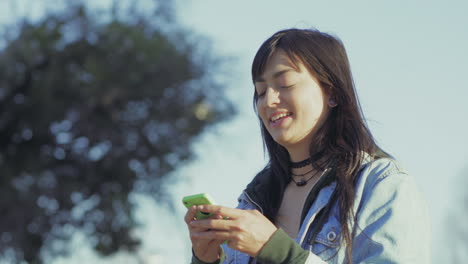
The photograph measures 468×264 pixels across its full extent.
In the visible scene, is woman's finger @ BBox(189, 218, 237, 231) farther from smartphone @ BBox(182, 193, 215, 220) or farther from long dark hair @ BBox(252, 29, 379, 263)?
long dark hair @ BBox(252, 29, 379, 263)

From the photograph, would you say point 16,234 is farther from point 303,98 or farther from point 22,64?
point 303,98

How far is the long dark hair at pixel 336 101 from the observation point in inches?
100.0

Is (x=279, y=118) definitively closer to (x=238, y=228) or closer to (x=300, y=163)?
(x=300, y=163)

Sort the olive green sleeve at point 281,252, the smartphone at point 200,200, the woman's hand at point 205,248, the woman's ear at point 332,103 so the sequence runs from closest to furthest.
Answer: the olive green sleeve at point 281,252 < the smartphone at point 200,200 < the woman's hand at point 205,248 < the woman's ear at point 332,103

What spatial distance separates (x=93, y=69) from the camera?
681 inches

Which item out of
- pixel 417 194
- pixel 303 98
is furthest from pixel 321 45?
pixel 417 194

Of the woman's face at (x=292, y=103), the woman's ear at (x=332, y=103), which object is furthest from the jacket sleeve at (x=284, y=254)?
the woman's ear at (x=332, y=103)

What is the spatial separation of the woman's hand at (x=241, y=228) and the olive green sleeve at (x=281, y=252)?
0.06 ft

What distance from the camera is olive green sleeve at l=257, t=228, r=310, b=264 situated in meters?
2.18

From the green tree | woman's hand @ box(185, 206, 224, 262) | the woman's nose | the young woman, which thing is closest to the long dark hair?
the young woman

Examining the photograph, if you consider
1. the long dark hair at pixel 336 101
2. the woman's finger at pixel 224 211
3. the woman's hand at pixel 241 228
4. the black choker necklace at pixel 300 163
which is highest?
the long dark hair at pixel 336 101

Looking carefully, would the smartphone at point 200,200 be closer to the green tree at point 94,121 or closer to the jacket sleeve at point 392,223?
the jacket sleeve at point 392,223

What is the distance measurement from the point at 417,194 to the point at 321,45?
0.64 meters

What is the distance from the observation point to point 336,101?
2.64m
